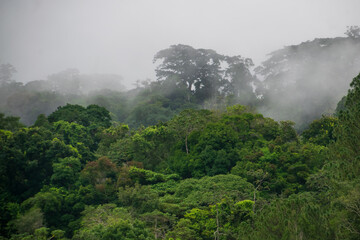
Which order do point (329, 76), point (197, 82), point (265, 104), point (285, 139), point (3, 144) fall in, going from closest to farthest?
point (3, 144)
point (285, 139)
point (329, 76)
point (265, 104)
point (197, 82)

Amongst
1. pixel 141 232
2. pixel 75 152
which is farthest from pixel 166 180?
pixel 141 232

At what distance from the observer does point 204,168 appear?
28562 mm

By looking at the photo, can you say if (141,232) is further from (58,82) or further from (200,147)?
(58,82)

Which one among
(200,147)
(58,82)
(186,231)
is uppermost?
(58,82)

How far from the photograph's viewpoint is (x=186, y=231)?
1934 cm

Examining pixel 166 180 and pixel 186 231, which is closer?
pixel 186 231

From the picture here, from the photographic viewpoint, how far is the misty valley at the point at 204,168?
15.2m

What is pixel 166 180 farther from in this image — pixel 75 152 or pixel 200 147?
pixel 75 152

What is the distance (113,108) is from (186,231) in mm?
38026

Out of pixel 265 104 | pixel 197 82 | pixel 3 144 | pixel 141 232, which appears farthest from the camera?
pixel 197 82

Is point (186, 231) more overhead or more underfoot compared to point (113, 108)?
more underfoot

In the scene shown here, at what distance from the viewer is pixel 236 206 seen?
20641 millimetres

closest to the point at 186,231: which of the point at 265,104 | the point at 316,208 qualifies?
the point at 316,208

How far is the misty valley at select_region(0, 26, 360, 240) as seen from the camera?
15.2 metres
